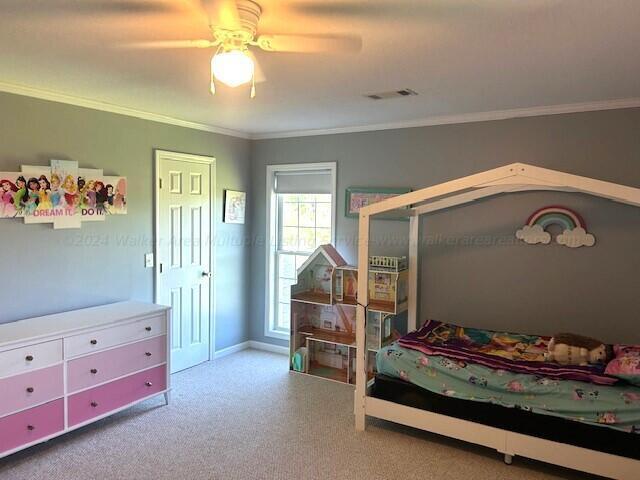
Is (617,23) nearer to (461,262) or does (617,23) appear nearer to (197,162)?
(461,262)

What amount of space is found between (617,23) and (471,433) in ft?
7.90

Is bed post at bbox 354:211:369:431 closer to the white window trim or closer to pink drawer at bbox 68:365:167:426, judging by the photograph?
A: pink drawer at bbox 68:365:167:426

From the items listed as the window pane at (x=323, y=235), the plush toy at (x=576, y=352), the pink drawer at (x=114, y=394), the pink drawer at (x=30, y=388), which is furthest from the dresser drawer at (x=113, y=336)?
the plush toy at (x=576, y=352)

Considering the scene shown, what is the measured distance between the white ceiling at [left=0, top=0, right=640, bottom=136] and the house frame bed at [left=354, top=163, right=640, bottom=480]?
0.61 metres

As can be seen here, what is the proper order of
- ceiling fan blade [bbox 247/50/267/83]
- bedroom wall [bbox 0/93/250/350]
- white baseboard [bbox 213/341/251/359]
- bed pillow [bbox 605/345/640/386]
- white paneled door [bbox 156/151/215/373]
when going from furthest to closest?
white baseboard [bbox 213/341/251/359], white paneled door [bbox 156/151/215/373], bedroom wall [bbox 0/93/250/350], bed pillow [bbox 605/345/640/386], ceiling fan blade [bbox 247/50/267/83]

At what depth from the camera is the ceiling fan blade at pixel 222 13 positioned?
183cm

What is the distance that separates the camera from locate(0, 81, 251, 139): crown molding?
341 cm

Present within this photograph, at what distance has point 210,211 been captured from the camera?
5.01 meters

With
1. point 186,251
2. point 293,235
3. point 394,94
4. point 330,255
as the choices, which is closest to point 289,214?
point 293,235

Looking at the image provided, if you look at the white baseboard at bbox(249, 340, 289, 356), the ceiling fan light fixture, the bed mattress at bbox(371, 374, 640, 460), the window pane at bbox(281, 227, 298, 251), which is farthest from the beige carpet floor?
the ceiling fan light fixture

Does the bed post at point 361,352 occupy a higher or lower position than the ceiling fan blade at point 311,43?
lower

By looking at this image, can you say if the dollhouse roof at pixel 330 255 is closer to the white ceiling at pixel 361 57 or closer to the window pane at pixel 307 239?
the window pane at pixel 307 239

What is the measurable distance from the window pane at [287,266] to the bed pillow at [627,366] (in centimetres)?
317

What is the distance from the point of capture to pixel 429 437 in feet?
11.4
